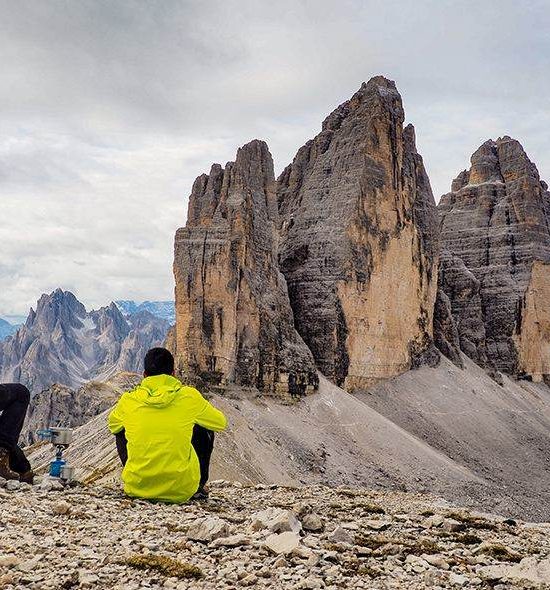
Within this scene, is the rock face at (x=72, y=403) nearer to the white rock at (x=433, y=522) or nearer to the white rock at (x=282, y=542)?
the white rock at (x=433, y=522)

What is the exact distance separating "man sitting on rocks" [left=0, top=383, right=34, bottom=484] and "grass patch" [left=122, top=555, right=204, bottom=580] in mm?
5509

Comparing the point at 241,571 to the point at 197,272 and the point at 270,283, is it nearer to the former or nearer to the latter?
the point at 197,272

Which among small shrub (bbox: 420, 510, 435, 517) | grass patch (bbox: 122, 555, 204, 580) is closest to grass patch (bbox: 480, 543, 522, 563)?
small shrub (bbox: 420, 510, 435, 517)

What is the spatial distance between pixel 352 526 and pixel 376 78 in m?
71.2

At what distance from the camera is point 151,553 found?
24.4 feet

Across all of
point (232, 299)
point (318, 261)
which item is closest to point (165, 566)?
point (232, 299)

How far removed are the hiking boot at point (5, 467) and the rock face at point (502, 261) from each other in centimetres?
8470

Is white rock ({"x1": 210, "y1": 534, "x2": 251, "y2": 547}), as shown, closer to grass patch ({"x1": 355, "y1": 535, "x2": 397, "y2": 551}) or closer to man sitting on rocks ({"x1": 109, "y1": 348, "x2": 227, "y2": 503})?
grass patch ({"x1": 355, "y1": 535, "x2": 397, "y2": 551})

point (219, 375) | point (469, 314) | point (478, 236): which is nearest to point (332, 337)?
point (219, 375)

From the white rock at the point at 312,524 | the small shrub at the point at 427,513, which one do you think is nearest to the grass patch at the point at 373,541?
the white rock at the point at 312,524

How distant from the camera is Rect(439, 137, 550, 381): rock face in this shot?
91500 mm

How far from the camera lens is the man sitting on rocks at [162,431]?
10.4 metres

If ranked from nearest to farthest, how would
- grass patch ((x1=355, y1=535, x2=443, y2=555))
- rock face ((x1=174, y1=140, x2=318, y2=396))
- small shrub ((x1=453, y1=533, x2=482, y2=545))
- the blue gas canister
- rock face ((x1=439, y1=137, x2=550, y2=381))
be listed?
1. grass patch ((x1=355, y1=535, x2=443, y2=555))
2. small shrub ((x1=453, y1=533, x2=482, y2=545))
3. the blue gas canister
4. rock face ((x1=174, y1=140, x2=318, y2=396))
5. rock face ((x1=439, y1=137, x2=550, y2=381))

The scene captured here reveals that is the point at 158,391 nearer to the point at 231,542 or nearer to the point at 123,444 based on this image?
the point at 123,444
